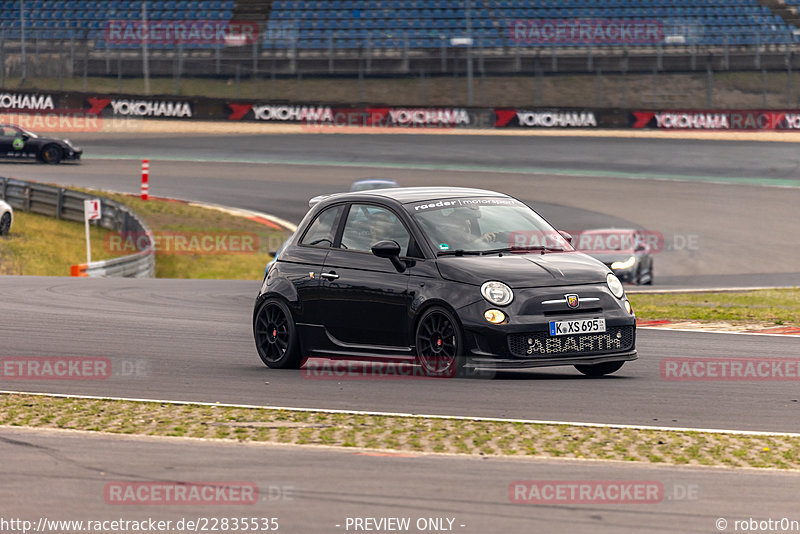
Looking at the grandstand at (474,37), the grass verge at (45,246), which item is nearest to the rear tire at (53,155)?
the grandstand at (474,37)

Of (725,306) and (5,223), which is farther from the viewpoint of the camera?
(5,223)

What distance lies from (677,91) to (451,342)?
153 ft

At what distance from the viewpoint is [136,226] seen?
27922mm

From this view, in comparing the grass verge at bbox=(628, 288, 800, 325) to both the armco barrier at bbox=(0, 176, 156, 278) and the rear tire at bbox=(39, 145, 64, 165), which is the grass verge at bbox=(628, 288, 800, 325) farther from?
the rear tire at bbox=(39, 145, 64, 165)

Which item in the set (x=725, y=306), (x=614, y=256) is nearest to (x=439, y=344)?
(x=725, y=306)

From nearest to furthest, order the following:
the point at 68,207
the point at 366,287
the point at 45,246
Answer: the point at 366,287 → the point at 45,246 → the point at 68,207

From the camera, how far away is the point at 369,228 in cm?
1002

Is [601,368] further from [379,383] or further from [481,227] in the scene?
[379,383]

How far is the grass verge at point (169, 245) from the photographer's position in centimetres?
2609

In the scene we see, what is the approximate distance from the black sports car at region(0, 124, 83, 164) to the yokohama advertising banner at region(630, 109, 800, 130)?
2240 cm

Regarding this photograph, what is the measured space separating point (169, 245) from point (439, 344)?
19.9 metres

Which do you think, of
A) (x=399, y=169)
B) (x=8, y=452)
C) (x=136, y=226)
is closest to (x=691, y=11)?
(x=399, y=169)

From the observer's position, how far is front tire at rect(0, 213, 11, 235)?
1061 inches

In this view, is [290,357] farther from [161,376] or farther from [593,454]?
[593,454]
